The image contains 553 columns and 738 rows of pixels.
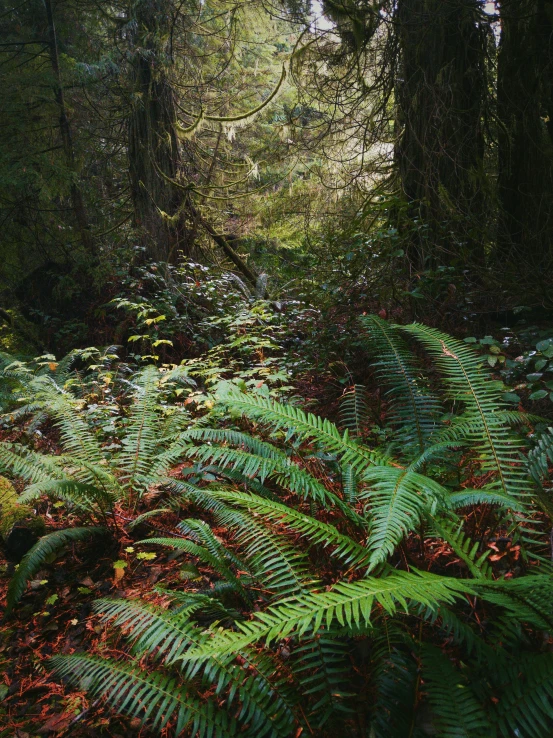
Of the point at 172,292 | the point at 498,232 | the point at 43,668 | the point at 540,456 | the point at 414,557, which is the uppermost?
the point at 498,232

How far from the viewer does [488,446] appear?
1958 mm

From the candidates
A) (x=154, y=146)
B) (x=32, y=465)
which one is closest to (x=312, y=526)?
(x=32, y=465)

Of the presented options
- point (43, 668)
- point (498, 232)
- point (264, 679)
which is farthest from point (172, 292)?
point (264, 679)

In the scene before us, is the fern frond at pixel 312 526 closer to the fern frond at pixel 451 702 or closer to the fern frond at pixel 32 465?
the fern frond at pixel 451 702

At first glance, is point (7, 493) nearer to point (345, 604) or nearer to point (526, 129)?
point (345, 604)

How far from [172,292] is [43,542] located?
17.0ft

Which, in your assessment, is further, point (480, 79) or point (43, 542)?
point (480, 79)

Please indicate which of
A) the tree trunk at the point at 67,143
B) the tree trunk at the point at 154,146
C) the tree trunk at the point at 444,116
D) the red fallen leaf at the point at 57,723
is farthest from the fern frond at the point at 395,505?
the tree trunk at the point at 67,143

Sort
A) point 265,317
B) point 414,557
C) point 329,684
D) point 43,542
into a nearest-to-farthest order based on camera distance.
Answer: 1. point 329,684
2. point 414,557
3. point 43,542
4. point 265,317

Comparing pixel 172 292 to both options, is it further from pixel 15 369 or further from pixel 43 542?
pixel 43 542

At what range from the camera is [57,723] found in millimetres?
1631

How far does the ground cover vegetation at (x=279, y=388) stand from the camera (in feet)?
4.65

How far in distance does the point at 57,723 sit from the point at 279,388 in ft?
8.37

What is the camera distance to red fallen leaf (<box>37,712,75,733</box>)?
63.4 inches
